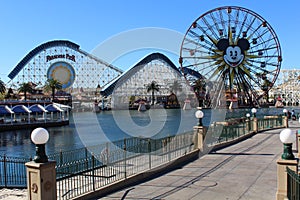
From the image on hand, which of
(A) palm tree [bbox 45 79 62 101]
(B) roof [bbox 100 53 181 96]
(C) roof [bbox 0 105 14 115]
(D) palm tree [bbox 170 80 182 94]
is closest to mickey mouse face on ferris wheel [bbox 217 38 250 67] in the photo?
(C) roof [bbox 0 105 14 115]

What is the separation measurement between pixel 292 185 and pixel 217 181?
4040mm

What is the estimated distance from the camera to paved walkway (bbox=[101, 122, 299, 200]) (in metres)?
9.91

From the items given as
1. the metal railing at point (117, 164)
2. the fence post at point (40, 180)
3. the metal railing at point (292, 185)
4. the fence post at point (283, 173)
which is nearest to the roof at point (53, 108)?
the metal railing at point (117, 164)

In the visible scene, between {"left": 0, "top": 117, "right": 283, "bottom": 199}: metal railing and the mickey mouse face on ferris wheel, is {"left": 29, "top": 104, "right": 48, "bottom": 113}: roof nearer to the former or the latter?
the mickey mouse face on ferris wheel

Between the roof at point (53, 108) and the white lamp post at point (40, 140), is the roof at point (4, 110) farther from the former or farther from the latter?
the white lamp post at point (40, 140)

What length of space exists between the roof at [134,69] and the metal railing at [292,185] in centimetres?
9102

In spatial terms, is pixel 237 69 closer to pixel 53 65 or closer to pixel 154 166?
pixel 154 166

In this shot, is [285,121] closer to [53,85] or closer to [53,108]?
[53,108]

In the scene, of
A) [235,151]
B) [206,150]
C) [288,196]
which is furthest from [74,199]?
[235,151]

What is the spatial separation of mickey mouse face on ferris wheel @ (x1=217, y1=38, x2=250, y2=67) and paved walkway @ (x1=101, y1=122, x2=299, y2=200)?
4478 centimetres

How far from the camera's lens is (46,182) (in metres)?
7.95

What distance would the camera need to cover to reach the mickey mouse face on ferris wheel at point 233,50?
5885 cm

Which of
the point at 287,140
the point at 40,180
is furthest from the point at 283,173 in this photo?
the point at 40,180

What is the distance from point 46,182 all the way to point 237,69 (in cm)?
5587
